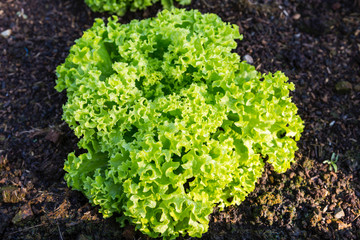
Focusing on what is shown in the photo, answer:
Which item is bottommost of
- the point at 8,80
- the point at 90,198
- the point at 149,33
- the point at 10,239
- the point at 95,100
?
the point at 10,239

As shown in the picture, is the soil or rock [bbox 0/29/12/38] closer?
the soil

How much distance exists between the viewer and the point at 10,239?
4047mm

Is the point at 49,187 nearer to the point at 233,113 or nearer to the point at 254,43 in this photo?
the point at 233,113

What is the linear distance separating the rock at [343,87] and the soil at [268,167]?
0.02 m

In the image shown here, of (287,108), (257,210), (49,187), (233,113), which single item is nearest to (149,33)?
(233,113)

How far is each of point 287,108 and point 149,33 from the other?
1.90m

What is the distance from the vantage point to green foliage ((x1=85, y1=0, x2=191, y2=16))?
19.2ft

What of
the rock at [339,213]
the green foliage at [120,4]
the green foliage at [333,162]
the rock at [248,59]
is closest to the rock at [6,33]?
the green foliage at [120,4]

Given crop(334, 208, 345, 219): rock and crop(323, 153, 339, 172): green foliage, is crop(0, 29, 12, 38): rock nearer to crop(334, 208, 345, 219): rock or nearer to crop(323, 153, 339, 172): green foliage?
crop(323, 153, 339, 172): green foliage

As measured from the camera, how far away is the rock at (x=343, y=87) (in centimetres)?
541

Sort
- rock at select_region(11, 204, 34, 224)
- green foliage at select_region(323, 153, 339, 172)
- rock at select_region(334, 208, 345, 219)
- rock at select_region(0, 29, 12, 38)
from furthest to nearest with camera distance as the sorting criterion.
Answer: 1. rock at select_region(0, 29, 12, 38)
2. green foliage at select_region(323, 153, 339, 172)
3. rock at select_region(334, 208, 345, 219)
4. rock at select_region(11, 204, 34, 224)

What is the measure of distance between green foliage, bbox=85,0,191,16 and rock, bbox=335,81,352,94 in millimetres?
2731

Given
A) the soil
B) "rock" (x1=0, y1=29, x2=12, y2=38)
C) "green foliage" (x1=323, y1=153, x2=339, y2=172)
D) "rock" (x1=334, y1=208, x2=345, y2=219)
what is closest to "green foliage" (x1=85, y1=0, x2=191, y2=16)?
the soil

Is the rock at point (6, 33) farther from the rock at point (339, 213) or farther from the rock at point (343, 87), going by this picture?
the rock at point (339, 213)
